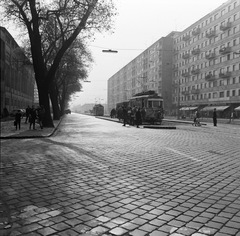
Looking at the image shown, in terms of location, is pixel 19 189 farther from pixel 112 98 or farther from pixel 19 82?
pixel 112 98

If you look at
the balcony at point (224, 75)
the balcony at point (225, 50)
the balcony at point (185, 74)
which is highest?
the balcony at point (225, 50)

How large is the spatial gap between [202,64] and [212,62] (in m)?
4.99

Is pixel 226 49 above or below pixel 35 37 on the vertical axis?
above

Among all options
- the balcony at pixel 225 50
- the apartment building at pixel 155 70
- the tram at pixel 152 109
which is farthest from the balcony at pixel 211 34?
the tram at pixel 152 109

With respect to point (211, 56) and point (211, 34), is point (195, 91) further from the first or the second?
point (211, 34)

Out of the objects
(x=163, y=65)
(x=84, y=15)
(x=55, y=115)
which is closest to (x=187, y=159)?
(x=84, y=15)

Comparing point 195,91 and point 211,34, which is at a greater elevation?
point 211,34

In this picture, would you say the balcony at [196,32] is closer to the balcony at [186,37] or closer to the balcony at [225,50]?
the balcony at [186,37]


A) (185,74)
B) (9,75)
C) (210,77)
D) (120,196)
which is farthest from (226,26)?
(120,196)

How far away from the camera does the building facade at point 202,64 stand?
5850cm

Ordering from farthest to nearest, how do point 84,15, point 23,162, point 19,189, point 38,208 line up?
point 84,15 < point 23,162 < point 19,189 < point 38,208

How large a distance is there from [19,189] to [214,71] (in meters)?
66.7

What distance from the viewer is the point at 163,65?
9162 centimetres

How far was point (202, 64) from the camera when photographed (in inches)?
2820
